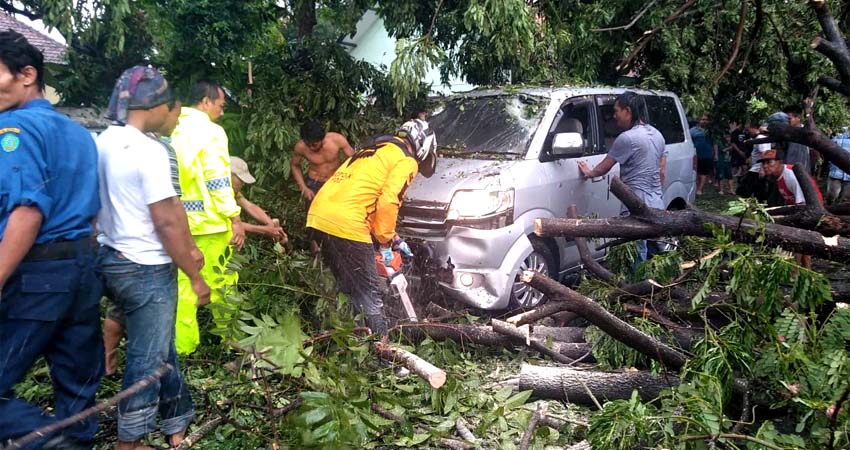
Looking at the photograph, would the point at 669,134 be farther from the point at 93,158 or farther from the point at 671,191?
the point at 93,158

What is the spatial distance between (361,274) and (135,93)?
191 centimetres

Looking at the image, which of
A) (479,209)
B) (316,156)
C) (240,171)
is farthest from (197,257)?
(316,156)

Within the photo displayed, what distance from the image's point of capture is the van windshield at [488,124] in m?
5.52

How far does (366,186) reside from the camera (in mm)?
4316

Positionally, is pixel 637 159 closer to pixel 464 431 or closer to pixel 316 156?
pixel 316 156

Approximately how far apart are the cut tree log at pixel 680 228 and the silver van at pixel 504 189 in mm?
832

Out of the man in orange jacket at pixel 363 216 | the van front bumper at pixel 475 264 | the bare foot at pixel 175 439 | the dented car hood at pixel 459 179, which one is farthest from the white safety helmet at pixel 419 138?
the bare foot at pixel 175 439

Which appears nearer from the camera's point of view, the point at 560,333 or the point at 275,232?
the point at 560,333

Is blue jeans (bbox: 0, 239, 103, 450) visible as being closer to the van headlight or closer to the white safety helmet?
the white safety helmet

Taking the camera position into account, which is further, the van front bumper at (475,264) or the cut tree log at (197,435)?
the van front bumper at (475,264)

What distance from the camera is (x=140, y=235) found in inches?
113

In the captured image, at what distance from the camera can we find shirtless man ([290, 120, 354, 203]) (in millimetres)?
5648

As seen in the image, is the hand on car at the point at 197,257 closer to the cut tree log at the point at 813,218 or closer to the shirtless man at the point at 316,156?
the shirtless man at the point at 316,156

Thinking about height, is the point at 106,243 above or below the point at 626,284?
above
